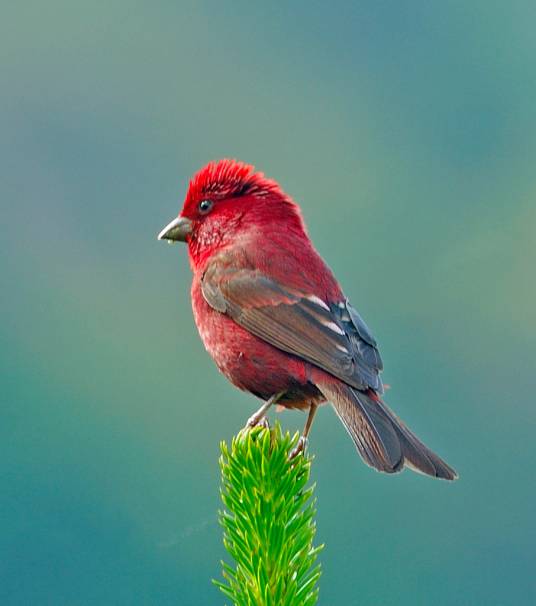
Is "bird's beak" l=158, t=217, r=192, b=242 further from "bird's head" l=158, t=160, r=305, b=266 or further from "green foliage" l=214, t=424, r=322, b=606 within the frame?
"green foliage" l=214, t=424, r=322, b=606

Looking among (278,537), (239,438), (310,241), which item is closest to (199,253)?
(310,241)

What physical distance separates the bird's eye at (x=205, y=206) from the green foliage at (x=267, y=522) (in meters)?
1.47

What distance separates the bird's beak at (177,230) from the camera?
3.88 meters

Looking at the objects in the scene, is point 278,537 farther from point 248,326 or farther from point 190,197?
point 190,197

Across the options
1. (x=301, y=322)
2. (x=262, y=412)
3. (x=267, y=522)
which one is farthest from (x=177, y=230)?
(x=267, y=522)

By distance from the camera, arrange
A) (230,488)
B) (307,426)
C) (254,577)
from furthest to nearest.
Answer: (307,426) → (230,488) → (254,577)

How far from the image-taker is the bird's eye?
12.6 feet

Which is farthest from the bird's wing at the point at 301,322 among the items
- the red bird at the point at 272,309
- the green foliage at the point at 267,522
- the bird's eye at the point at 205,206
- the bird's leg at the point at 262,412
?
the green foliage at the point at 267,522

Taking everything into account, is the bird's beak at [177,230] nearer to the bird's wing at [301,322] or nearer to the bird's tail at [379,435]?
the bird's wing at [301,322]

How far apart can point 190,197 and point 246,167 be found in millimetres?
293

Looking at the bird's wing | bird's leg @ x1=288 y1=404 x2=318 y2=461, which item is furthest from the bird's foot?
the bird's wing

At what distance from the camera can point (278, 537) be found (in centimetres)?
230

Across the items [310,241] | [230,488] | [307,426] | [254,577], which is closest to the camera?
[254,577]

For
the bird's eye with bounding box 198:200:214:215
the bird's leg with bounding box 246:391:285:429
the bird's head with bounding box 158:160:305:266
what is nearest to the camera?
the bird's leg with bounding box 246:391:285:429
